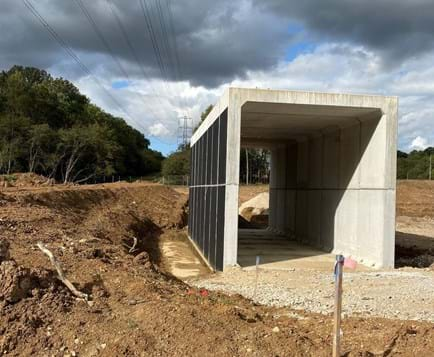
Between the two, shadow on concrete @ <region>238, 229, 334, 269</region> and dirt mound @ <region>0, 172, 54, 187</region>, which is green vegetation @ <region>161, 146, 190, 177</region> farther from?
shadow on concrete @ <region>238, 229, 334, 269</region>

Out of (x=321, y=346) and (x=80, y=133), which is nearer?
(x=321, y=346)

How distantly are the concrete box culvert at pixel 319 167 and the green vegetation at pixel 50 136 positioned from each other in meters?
26.7

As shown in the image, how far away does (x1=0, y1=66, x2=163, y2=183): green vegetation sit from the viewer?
4481cm

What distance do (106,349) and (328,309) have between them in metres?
4.27

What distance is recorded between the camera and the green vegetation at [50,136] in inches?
1764

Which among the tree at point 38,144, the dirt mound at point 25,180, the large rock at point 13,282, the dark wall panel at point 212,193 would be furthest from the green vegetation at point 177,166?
the large rock at point 13,282

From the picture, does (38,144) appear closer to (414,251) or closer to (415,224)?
(415,224)

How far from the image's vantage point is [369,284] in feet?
34.4

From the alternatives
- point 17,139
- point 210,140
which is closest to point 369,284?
point 210,140

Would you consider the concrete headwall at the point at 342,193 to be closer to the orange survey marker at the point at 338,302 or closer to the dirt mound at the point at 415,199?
the orange survey marker at the point at 338,302

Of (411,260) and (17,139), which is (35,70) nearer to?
(17,139)

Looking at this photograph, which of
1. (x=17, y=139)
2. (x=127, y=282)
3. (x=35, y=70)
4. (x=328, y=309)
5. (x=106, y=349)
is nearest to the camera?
(x=106, y=349)

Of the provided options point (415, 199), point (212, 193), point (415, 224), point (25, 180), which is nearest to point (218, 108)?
point (212, 193)

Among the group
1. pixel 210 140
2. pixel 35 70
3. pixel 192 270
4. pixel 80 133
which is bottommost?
pixel 192 270
